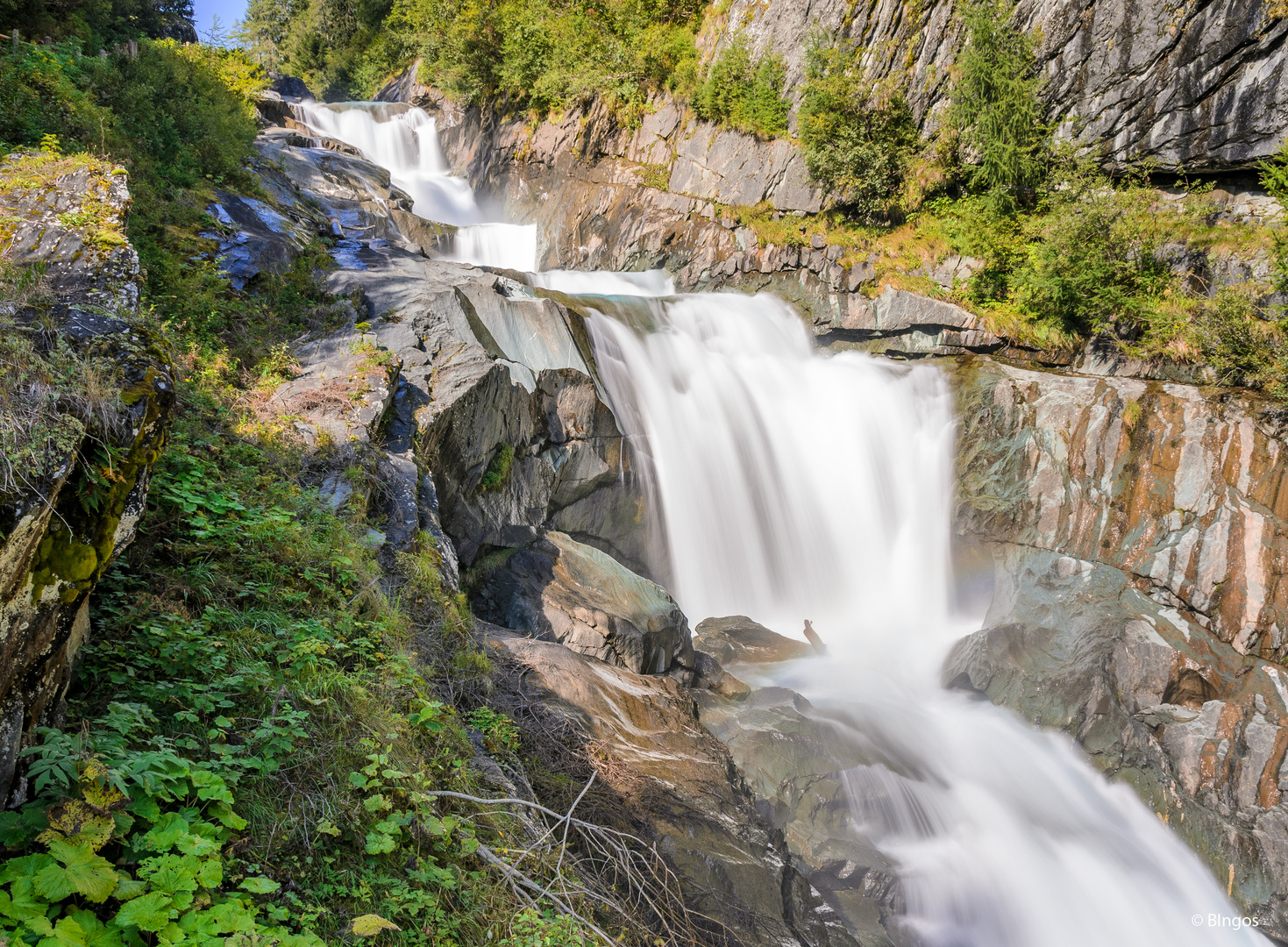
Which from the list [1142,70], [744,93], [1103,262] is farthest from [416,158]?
[1103,262]

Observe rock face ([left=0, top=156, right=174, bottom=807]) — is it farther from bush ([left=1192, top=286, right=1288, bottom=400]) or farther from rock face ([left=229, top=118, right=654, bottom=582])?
bush ([left=1192, top=286, right=1288, bottom=400])

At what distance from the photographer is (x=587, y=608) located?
699 centimetres

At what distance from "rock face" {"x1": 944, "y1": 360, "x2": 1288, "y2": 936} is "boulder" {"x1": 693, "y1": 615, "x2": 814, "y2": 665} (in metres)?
2.51

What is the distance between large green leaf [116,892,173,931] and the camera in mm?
1819

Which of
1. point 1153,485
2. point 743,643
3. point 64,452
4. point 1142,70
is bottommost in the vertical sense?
point 743,643

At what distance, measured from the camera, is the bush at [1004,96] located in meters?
13.1

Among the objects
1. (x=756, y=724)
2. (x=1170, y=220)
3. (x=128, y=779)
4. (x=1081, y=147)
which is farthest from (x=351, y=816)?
(x=1081, y=147)

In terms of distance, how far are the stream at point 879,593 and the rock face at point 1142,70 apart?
18.6ft

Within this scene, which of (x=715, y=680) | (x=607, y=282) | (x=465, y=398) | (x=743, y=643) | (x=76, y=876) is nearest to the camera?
(x=76, y=876)

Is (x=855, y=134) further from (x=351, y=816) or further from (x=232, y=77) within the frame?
(x=351, y=816)

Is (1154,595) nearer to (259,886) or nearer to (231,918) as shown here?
(259,886)

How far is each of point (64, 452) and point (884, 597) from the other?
11.2m

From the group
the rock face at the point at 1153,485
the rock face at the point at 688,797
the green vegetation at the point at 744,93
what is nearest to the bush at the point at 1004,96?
the green vegetation at the point at 744,93

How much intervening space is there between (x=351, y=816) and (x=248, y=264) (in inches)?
317
